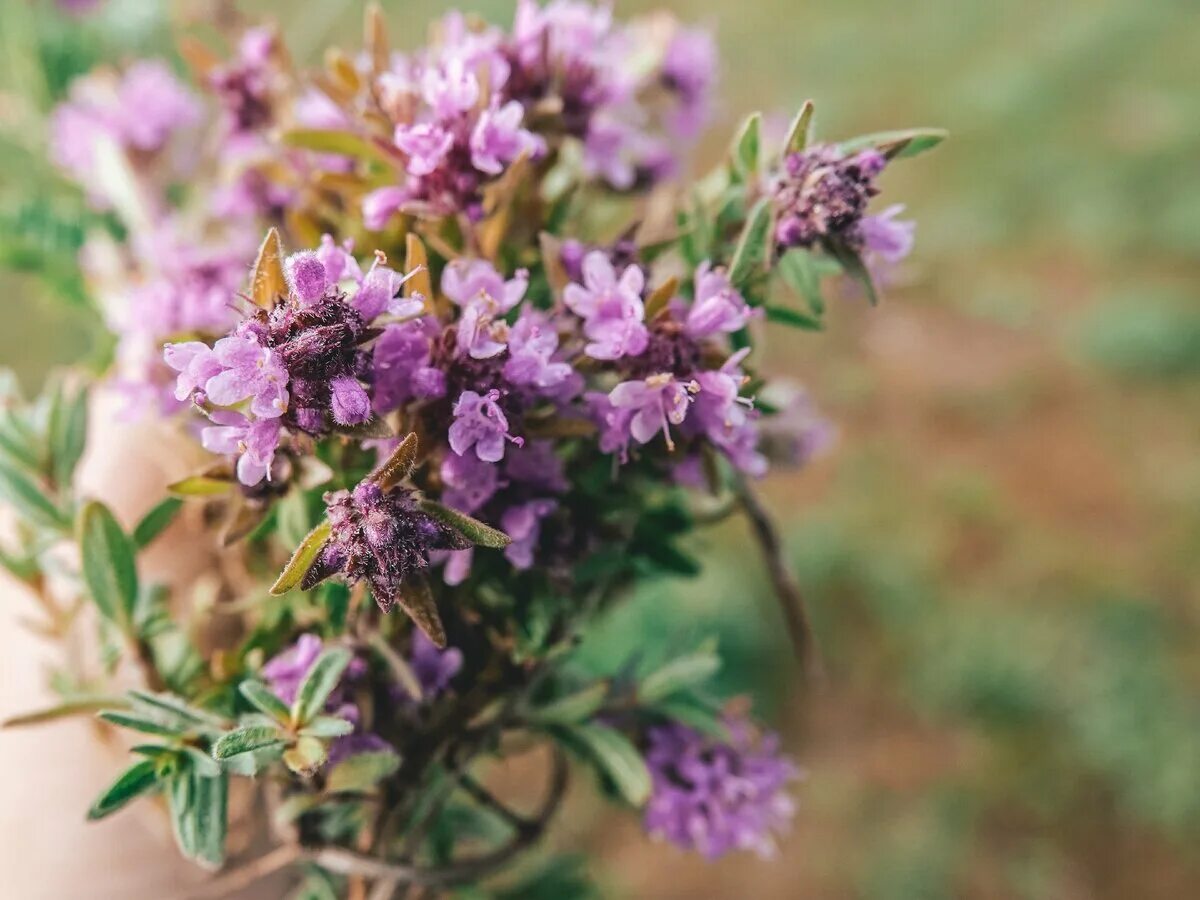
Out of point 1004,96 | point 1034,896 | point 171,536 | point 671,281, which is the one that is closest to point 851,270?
point 671,281

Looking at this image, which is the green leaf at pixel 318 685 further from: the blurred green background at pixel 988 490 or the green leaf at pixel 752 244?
the blurred green background at pixel 988 490

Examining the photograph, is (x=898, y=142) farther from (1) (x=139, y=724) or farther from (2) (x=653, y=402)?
(1) (x=139, y=724)

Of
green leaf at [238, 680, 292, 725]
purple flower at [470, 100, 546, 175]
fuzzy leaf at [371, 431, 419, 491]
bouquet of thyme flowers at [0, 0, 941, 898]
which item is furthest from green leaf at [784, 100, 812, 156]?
green leaf at [238, 680, 292, 725]

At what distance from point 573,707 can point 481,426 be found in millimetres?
191

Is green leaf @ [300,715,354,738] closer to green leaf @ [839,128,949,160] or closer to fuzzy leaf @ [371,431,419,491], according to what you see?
fuzzy leaf @ [371,431,419,491]

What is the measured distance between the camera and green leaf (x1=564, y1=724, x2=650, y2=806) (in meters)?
0.56

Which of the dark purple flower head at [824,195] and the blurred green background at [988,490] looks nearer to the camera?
the dark purple flower head at [824,195]

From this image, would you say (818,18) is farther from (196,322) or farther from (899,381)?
(196,322)

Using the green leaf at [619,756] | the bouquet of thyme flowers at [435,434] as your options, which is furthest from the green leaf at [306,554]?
the green leaf at [619,756]

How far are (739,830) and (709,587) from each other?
1.10 m

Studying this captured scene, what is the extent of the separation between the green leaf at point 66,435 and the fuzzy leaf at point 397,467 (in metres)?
0.26

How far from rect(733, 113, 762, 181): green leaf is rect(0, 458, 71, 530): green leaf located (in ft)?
1.23

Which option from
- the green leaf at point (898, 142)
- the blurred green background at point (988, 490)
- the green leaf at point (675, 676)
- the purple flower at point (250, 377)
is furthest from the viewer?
the blurred green background at point (988, 490)

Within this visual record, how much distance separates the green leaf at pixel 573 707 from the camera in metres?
0.55
